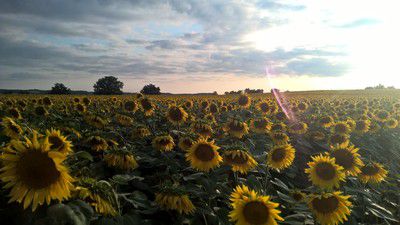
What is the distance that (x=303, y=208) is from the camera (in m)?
4.42

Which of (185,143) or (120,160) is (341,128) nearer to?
(185,143)

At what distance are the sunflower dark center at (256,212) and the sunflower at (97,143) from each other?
2.98 metres

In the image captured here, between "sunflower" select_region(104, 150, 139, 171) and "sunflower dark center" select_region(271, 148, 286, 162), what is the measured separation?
7.70ft

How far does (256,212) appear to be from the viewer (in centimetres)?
370

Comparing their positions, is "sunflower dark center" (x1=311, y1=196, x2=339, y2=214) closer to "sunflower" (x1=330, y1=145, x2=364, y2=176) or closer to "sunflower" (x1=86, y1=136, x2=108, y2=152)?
"sunflower" (x1=330, y1=145, x2=364, y2=176)

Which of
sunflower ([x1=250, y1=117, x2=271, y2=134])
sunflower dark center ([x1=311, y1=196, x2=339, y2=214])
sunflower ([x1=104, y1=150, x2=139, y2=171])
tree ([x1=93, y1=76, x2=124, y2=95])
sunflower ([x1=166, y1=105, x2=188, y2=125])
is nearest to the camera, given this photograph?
sunflower dark center ([x1=311, y1=196, x2=339, y2=214])

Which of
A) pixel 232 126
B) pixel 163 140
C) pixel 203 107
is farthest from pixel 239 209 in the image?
pixel 203 107

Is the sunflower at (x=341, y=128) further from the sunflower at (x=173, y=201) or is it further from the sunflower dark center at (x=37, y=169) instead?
the sunflower dark center at (x=37, y=169)

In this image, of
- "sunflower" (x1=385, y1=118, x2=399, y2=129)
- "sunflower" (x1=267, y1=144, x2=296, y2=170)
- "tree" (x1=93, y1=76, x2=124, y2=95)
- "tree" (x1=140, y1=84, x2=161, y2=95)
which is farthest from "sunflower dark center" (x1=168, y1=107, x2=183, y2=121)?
"tree" (x1=93, y1=76, x2=124, y2=95)

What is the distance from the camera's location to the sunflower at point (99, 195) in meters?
3.07

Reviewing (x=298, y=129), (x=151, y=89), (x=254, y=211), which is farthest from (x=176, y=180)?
(x=151, y=89)

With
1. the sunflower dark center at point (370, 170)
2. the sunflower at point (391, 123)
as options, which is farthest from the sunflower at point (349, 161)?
the sunflower at point (391, 123)

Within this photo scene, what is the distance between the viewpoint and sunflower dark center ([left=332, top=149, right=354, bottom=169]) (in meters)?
5.90

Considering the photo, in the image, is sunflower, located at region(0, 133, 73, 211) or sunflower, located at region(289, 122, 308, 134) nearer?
sunflower, located at region(0, 133, 73, 211)
